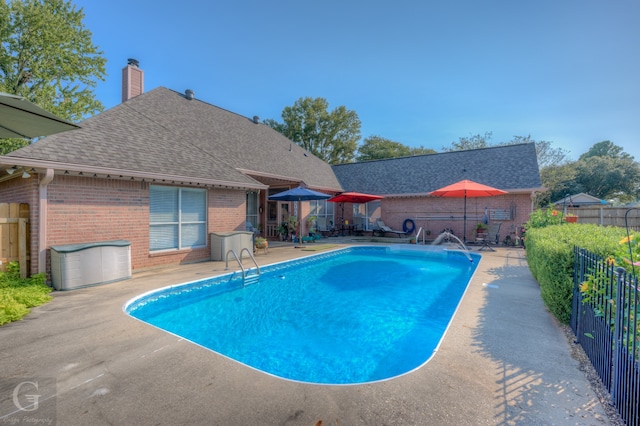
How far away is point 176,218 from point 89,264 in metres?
2.93

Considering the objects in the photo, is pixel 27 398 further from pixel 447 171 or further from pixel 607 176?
pixel 607 176

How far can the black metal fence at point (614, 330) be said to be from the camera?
7.15ft

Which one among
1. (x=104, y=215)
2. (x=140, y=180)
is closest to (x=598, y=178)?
(x=140, y=180)

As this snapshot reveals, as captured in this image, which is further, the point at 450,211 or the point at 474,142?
the point at 474,142

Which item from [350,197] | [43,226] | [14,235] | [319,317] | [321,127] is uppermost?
[321,127]

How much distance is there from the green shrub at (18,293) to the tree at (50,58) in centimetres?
1452

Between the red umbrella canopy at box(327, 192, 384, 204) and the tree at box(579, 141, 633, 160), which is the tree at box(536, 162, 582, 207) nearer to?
the red umbrella canopy at box(327, 192, 384, 204)

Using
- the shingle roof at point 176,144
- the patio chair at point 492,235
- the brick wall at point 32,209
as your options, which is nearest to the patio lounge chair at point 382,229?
the shingle roof at point 176,144

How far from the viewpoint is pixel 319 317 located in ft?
18.8

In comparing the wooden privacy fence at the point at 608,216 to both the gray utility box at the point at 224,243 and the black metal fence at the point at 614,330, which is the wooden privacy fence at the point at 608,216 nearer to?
the black metal fence at the point at 614,330

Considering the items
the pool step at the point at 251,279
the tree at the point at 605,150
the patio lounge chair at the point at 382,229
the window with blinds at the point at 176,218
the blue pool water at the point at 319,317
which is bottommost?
the blue pool water at the point at 319,317

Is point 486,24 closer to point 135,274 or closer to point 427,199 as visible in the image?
point 427,199

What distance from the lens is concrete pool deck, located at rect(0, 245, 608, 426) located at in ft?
7.54

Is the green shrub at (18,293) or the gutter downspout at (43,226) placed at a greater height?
the gutter downspout at (43,226)
